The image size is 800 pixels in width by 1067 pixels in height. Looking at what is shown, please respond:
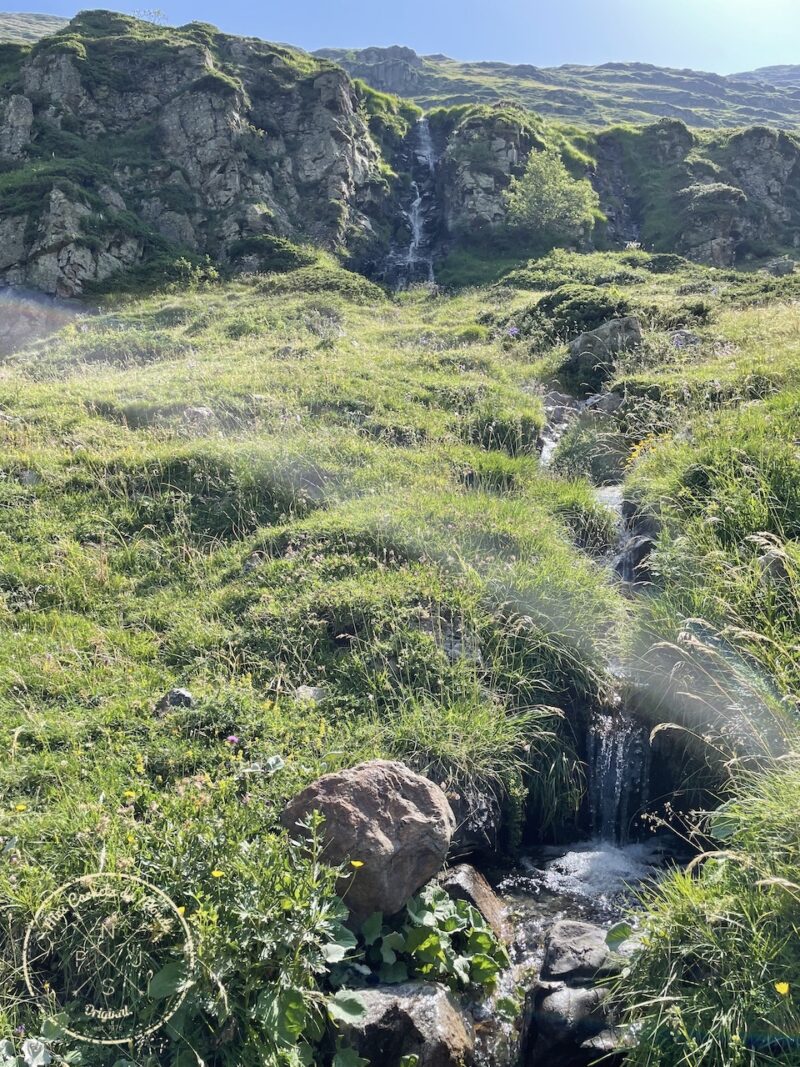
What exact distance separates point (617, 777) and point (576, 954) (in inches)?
76.5

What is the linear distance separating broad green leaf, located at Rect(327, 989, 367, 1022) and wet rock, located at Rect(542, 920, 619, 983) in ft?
4.53

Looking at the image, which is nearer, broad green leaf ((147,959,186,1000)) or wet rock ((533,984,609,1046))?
broad green leaf ((147,959,186,1000))

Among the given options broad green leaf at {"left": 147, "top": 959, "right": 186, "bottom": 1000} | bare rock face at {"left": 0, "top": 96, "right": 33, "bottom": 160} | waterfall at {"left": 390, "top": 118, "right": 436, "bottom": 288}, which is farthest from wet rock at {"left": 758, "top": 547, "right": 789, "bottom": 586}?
bare rock face at {"left": 0, "top": 96, "right": 33, "bottom": 160}

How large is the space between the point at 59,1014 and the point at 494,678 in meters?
3.87

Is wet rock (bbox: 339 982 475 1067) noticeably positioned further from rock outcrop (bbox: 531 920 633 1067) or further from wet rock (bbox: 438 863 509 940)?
wet rock (bbox: 438 863 509 940)

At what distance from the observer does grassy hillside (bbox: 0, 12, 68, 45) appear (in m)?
137

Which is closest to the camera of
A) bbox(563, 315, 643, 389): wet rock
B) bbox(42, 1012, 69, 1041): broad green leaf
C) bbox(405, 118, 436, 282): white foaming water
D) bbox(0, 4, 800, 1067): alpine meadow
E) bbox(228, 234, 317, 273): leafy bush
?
bbox(42, 1012, 69, 1041): broad green leaf

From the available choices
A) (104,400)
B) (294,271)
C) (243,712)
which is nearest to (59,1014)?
(243,712)

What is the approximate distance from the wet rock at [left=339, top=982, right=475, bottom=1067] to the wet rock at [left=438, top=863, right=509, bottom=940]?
0.81 metres

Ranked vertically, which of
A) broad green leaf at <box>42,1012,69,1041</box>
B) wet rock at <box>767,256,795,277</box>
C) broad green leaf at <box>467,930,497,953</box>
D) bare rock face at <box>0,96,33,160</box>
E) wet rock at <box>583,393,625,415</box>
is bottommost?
broad green leaf at <box>467,930,497,953</box>

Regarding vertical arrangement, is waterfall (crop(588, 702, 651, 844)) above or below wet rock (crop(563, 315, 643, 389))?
below

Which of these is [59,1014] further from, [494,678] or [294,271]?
[294,271]

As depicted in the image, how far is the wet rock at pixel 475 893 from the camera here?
4.69 meters

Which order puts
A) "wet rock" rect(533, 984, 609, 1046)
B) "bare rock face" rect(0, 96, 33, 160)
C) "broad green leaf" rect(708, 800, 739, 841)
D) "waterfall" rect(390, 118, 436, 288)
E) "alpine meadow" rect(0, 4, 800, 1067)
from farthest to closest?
"waterfall" rect(390, 118, 436, 288) < "bare rock face" rect(0, 96, 33, 160) < "broad green leaf" rect(708, 800, 739, 841) < "wet rock" rect(533, 984, 609, 1046) < "alpine meadow" rect(0, 4, 800, 1067)
